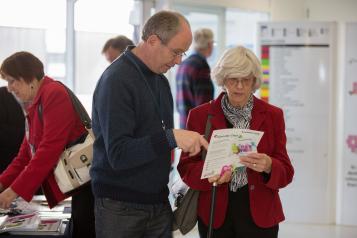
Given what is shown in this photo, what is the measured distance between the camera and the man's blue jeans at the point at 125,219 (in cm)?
180

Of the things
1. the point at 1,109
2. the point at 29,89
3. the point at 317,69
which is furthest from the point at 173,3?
the point at 29,89

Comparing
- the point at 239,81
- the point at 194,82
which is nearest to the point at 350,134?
the point at 194,82

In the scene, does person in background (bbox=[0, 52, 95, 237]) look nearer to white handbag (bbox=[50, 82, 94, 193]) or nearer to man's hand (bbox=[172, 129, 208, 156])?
white handbag (bbox=[50, 82, 94, 193])

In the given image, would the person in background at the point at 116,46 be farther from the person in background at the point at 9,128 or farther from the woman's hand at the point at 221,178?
the woman's hand at the point at 221,178

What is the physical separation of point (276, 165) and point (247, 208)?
8.3 inches

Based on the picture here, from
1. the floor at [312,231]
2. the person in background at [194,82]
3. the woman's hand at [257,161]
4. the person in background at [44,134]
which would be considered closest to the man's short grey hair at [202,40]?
the person in background at [194,82]

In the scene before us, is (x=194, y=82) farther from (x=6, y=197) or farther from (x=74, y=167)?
(x=6, y=197)

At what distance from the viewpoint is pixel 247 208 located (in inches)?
81.0

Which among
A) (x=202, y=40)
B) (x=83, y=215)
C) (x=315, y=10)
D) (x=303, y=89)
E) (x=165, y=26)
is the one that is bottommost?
(x=83, y=215)

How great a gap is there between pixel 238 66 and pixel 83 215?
90cm

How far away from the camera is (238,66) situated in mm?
2100

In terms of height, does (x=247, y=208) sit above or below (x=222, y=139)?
below

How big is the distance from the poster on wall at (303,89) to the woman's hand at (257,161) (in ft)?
9.62

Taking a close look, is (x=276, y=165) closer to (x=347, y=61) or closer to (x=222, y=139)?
(x=222, y=139)
